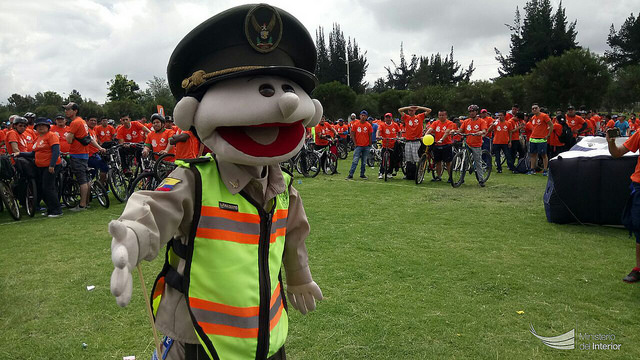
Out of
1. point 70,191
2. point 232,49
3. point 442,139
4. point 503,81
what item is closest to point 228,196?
point 232,49

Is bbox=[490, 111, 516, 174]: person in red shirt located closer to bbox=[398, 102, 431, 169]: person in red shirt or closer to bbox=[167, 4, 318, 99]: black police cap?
bbox=[398, 102, 431, 169]: person in red shirt

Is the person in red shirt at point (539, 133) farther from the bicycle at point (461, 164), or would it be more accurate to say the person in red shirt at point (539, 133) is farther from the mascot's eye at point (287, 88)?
the mascot's eye at point (287, 88)

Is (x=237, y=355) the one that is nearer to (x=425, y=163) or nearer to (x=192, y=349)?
(x=192, y=349)

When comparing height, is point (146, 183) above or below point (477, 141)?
below

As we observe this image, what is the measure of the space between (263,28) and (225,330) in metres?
1.28

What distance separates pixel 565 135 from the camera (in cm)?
1357

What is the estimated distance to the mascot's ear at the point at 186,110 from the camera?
192 centimetres

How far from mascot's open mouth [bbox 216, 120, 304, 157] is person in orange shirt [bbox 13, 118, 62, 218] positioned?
7.86 metres

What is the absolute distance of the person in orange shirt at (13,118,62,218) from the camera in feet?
27.4

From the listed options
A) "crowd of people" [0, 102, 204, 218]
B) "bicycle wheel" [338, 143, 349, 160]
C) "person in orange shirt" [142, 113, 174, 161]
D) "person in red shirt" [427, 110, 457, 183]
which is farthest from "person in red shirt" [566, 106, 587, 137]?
"person in orange shirt" [142, 113, 174, 161]

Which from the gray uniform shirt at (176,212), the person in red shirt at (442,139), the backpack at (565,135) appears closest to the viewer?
the gray uniform shirt at (176,212)

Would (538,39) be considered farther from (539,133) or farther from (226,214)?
(226,214)

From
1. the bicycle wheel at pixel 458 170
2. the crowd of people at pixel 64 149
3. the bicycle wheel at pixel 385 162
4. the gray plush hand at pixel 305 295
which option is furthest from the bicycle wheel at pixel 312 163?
the gray plush hand at pixel 305 295

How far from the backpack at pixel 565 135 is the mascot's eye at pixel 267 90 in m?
13.9
